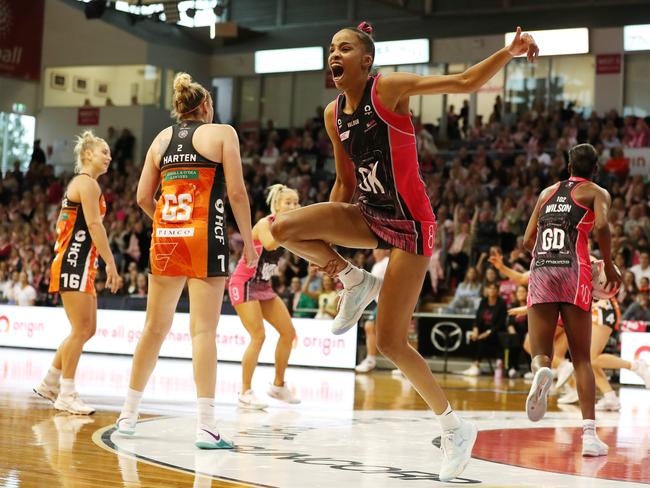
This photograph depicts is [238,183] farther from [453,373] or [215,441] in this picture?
[453,373]

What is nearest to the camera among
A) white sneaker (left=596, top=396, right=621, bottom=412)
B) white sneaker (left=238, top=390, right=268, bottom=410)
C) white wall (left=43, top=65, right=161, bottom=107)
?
white sneaker (left=238, top=390, right=268, bottom=410)

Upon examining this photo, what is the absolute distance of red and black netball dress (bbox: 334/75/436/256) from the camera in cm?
495

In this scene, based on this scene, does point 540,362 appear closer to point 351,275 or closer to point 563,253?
point 563,253

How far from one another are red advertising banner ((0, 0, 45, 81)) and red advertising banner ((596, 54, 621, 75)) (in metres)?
16.0

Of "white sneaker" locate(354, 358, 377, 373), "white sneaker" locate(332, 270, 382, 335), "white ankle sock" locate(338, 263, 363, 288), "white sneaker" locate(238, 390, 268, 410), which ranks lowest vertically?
"white sneaker" locate(354, 358, 377, 373)

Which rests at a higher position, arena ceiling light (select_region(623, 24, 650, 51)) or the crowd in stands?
arena ceiling light (select_region(623, 24, 650, 51))

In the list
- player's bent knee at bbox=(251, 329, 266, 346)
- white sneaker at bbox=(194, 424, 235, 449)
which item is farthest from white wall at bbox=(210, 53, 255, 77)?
white sneaker at bbox=(194, 424, 235, 449)

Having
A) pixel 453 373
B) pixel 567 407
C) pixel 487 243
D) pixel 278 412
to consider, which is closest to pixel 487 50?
pixel 487 243

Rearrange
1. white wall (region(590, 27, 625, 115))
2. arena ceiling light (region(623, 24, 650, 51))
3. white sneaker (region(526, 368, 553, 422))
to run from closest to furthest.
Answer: white sneaker (region(526, 368, 553, 422))
arena ceiling light (region(623, 24, 650, 51))
white wall (region(590, 27, 625, 115))

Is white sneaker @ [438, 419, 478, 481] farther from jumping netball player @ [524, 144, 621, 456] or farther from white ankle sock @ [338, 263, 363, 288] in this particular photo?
jumping netball player @ [524, 144, 621, 456]

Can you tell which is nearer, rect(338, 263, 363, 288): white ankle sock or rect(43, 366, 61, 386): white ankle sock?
rect(338, 263, 363, 288): white ankle sock

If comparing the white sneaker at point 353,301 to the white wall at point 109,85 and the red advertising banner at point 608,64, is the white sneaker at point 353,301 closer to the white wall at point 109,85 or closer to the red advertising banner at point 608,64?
the red advertising banner at point 608,64

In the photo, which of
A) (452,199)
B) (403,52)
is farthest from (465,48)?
(452,199)

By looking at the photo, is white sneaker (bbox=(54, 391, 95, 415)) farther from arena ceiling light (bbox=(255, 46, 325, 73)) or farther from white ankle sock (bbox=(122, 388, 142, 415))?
arena ceiling light (bbox=(255, 46, 325, 73))
